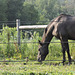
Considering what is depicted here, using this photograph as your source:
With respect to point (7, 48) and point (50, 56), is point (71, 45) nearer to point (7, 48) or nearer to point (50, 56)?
point (50, 56)

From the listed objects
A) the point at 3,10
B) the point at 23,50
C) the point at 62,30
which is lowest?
the point at 23,50

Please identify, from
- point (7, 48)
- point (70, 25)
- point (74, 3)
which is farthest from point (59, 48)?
point (74, 3)

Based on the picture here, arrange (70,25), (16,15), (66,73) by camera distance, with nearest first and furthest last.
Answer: (66,73)
(70,25)
(16,15)

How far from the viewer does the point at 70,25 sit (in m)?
6.54

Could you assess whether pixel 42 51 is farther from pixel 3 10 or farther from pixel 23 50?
pixel 3 10

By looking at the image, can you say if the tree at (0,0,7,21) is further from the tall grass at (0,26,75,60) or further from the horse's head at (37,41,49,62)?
the horse's head at (37,41,49,62)

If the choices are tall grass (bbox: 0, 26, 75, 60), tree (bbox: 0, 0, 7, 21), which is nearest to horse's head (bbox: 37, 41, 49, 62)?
tall grass (bbox: 0, 26, 75, 60)

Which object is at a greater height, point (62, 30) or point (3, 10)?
point (3, 10)

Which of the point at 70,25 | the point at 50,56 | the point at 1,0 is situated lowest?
the point at 50,56

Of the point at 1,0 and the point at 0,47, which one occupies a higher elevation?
the point at 1,0

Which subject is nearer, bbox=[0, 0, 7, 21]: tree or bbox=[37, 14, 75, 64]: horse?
bbox=[37, 14, 75, 64]: horse

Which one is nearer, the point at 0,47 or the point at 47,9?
the point at 0,47

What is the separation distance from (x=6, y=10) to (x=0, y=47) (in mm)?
22420

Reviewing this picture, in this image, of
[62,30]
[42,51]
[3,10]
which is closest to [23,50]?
[42,51]
